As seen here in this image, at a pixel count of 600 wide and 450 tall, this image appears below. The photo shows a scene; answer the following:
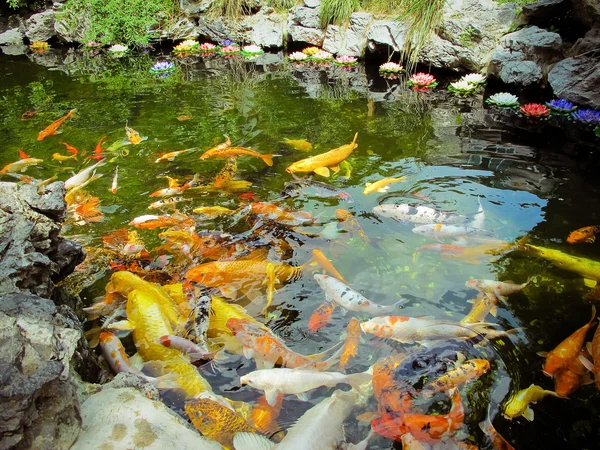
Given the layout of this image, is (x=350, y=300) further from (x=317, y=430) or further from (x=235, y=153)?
(x=235, y=153)

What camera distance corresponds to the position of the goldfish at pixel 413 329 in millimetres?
2980

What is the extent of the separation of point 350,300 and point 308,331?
398 millimetres

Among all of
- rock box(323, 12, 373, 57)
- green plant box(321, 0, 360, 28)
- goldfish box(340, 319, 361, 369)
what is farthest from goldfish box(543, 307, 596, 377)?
green plant box(321, 0, 360, 28)

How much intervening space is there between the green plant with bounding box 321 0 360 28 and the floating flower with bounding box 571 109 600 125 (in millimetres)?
7167

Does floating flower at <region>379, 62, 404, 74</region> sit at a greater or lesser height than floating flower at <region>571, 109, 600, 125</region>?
lesser

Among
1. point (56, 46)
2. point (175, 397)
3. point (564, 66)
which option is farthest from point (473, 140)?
point (56, 46)

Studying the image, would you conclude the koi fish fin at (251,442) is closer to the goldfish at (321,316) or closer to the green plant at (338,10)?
the goldfish at (321,316)

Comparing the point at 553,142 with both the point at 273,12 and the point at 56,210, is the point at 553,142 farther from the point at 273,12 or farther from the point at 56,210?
the point at 273,12

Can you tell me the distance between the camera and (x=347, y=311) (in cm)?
327

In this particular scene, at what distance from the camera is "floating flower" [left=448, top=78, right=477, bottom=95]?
338 inches

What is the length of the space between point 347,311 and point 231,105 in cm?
611

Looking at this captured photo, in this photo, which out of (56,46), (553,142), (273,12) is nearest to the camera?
(553,142)

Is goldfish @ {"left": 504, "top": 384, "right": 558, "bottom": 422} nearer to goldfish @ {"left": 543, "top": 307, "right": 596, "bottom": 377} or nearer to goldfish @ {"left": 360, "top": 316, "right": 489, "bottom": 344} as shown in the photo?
goldfish @ {"left": 543, "top": 307, "right": 596, "bottom": 377}

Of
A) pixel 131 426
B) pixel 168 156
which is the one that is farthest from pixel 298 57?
pixel 131 426
